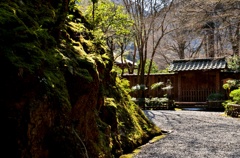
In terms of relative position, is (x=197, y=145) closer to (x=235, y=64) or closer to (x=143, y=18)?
(x=235, y=64)

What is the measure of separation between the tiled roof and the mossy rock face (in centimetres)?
1300

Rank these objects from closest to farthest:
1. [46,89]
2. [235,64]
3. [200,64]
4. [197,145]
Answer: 1. [46,89]
2. [197,145]
3. [235,64]
4. [200,64]

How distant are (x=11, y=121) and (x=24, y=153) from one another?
0.31 metres

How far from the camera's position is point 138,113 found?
7355 mm

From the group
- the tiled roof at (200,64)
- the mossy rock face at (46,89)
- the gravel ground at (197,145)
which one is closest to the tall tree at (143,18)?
the tiled roof at (200,64)

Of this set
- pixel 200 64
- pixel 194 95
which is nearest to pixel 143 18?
pixel 200 64

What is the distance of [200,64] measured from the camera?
17.2 m

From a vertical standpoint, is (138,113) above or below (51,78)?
below

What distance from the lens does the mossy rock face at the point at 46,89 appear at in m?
2.48

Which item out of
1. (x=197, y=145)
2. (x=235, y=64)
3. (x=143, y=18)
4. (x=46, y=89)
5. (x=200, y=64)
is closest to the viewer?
(x=46, y=89)

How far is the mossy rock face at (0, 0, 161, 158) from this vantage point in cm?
248

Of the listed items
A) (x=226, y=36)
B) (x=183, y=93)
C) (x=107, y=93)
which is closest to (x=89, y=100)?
(x=107, y=93)

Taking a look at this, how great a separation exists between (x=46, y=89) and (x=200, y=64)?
15.5m

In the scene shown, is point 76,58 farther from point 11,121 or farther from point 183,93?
point 183,93
